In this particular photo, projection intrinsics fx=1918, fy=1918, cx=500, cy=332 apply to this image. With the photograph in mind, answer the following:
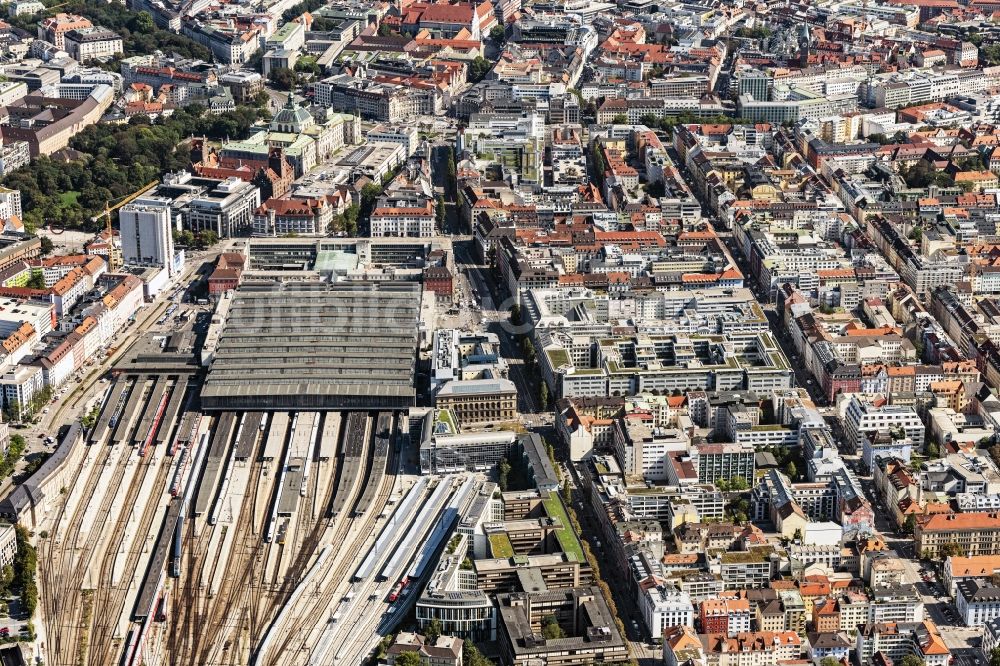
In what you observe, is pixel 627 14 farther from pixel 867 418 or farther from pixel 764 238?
pixel 867 418

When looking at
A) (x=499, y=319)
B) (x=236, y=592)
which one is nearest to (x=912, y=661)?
(x=236, y=592)

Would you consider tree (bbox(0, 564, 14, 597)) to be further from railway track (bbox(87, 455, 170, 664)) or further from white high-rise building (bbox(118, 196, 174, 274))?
white high-rise building (bbox(118, 196, 174, 274))

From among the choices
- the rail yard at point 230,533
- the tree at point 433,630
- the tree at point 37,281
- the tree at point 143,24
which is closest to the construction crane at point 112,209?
the tree at point 37,281

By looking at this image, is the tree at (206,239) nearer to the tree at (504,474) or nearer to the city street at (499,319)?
the city street at (499,319)

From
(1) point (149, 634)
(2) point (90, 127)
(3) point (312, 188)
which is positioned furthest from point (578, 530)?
(2) point (90, 127)

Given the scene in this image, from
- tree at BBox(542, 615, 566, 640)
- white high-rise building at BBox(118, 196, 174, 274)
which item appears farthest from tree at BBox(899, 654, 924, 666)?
white high-rise building at BBox(118, 196, 174, 274)

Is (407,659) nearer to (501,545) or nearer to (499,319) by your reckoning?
(501,545)

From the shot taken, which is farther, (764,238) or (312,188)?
(312,188)
